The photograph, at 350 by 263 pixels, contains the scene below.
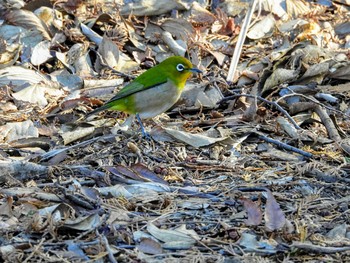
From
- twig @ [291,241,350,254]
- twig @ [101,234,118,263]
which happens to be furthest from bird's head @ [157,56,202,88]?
twig @ [291,241,350,254]

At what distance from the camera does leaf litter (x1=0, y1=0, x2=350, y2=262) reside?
13.8 feet

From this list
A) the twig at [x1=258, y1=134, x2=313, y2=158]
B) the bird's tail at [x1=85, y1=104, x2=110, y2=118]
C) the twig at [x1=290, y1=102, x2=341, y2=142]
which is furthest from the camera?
the bird's tail at [x1=85, y1=104, x2=110, y2=118]

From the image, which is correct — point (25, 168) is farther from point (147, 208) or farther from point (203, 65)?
point (203, 65)

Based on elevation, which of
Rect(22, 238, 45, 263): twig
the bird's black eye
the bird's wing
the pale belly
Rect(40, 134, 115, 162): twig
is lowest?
the pale belly

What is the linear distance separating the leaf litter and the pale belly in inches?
4.9

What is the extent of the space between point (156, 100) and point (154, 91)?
0.16m

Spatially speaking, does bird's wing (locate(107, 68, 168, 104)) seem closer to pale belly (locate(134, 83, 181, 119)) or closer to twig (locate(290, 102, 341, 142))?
pale belly (locate(134, 83, 181, 119))

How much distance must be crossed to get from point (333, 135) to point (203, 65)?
7.07 ft

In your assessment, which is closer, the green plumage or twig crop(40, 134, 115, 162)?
twig crop(40, 134, 115, 162)

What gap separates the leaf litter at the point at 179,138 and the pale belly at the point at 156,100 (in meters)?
0.12

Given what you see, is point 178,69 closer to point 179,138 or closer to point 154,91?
point 154,91

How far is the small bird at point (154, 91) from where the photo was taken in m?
6.77

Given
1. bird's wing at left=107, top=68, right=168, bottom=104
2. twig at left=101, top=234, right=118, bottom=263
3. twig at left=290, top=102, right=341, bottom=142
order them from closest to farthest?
twig at left=101, top=234, right=118, bottom=263 → twig at left=290, top=102, right=341, bottom=142 → bird's wing at left=107, top=68, right=168, bottom=104

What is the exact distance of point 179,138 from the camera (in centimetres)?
593
